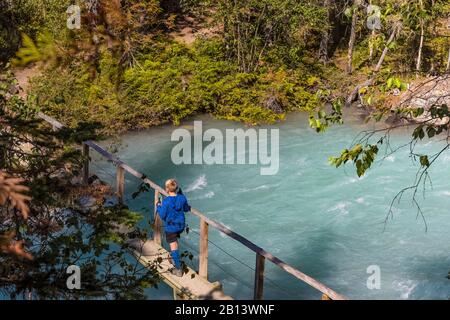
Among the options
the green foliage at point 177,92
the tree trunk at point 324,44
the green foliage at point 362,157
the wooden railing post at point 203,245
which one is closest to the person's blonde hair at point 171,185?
the wooden railing post at point 203,245

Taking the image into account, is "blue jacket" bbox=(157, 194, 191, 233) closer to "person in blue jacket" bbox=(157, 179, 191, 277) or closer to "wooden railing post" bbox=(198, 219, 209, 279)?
"person in blue jacket" bbox=(157, 179, 191, 277)

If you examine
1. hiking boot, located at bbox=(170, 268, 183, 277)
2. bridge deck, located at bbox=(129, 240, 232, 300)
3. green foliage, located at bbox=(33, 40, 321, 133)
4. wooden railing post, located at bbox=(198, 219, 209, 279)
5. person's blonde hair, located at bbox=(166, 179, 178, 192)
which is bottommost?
bridge deck, located at bbox=(129, 240, 232, 300)

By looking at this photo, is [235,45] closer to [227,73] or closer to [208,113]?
[227,73]

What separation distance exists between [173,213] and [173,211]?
4cm

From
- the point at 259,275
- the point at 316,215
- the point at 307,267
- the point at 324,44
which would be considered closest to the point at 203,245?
the point at 259,275

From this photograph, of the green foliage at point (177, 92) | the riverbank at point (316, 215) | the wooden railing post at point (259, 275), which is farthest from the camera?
the green foliage at point (177, 92)

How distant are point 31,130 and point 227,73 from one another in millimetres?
15183

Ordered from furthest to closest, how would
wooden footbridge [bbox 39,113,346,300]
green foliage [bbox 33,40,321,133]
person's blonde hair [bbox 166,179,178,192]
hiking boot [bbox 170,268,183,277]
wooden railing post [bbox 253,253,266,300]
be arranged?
green foliage [bbox 33,40,321,133]
hiking boot [bbox 170,268,183,277]
person's blonde hair [bbox 166,179,178,192]
wooden footbridge [bbox 39,113,346,300]
wooden railing post [bbox 253,253,266,300]

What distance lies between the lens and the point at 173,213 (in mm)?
8156

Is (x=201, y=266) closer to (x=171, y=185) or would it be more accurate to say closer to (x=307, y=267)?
(x=171, y=185)

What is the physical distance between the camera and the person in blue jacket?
8.07 metres

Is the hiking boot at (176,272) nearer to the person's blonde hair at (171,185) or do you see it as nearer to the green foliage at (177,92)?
the person's blonde hair at (171,185)

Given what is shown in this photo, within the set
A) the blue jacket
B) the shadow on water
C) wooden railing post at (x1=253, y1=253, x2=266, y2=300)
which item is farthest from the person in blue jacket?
the shadow on water

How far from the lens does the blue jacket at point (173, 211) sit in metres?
8.07
